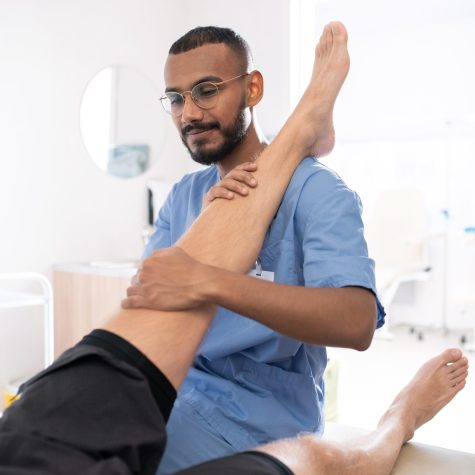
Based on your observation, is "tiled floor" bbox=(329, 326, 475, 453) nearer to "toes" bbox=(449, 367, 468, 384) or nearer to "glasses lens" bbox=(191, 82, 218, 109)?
"toes" bbox=(449, 367, 468, 384)

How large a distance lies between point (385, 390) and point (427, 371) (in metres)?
1.96

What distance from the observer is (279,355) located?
1.15m

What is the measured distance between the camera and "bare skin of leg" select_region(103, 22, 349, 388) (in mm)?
947

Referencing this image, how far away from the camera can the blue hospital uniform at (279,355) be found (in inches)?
42.1

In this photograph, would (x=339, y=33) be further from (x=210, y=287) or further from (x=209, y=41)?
(x=210, y=287)

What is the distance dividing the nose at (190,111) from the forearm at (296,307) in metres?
0.44

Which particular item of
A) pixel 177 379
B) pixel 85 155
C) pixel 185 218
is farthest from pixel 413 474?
pixel 85 155

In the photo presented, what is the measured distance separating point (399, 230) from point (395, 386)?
197cm

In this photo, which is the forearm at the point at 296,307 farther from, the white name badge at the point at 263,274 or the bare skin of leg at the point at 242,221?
the white name badge at the point at 263,274

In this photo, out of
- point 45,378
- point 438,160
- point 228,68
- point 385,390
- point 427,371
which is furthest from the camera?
point 438,160

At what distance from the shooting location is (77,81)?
2.95 meters

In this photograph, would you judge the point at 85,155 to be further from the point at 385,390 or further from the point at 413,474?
the point at 413,474

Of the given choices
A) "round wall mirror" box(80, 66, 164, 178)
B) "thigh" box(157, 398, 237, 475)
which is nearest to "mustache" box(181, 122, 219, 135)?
"thigh" box(157, 398, 237, 475)

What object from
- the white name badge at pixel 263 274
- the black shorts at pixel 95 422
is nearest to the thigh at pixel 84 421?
the black shorts at pixel 95 422
